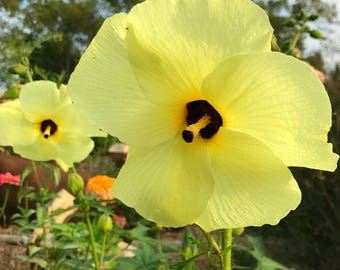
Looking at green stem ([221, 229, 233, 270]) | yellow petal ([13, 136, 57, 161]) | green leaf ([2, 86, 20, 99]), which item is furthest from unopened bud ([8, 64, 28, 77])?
green stem ([221, 229, 233, 270])

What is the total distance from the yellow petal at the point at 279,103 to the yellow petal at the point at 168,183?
0.07 metres

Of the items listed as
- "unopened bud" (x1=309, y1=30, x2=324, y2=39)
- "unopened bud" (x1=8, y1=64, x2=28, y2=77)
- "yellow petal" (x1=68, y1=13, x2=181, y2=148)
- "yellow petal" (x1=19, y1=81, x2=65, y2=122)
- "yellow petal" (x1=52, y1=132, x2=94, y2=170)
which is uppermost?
"yellow petal" (x1=68, y1=13, x2=181, y2=148)

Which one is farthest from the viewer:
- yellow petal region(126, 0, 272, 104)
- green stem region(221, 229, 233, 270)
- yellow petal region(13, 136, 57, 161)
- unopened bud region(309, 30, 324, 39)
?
unopened bud region(309, 30, 324, 39)

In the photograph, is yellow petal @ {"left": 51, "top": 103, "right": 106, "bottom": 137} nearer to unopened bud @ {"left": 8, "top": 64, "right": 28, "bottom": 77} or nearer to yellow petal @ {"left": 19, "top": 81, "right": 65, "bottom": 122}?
yellow petal @ {"left": 19, "top": 81, "right": 65, "bottom": 122}

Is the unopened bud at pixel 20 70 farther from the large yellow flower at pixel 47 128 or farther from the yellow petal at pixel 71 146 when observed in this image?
the yellow petal at pixel 71 146

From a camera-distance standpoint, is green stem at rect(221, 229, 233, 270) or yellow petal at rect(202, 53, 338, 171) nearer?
yellow petal at rect(202, 53, 338, 171)

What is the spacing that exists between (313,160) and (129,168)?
0.70 ft

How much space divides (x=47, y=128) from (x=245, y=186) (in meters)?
0.94

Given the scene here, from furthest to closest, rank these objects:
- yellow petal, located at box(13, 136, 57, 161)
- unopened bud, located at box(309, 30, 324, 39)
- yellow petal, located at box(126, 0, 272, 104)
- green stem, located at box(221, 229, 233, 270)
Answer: unopened bud, located at box(309, 30, 324, 39) < yellow petal, located at box(13, 136, 57, 161) < green stem, located at box(221, 229, 233, 270) < yellow petal, located at box(126, 0, 272, 104)

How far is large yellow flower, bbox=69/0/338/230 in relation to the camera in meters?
0.62

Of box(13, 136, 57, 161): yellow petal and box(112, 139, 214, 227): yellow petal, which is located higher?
box(112, 139, 214, 227): yellow petal

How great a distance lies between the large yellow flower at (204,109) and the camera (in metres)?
0.62

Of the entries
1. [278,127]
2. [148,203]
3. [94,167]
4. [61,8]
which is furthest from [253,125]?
[61,8]

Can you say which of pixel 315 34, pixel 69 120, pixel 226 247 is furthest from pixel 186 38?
pixel 315 34
